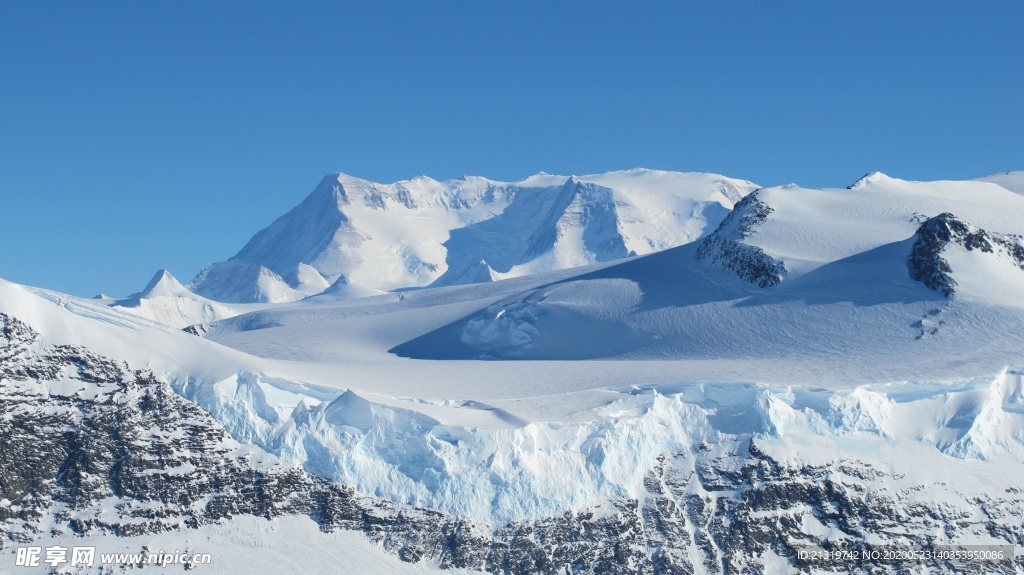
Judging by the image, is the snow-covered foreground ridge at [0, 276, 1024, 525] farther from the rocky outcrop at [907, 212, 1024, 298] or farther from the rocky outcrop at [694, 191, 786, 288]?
the rocky outcrop at [694, 191, 786, 288]

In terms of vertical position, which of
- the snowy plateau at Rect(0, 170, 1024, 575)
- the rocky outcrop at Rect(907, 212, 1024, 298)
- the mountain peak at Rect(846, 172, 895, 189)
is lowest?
the snowy plateau at Rect(0, 170, 1024, 575)

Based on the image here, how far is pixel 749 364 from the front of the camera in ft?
328

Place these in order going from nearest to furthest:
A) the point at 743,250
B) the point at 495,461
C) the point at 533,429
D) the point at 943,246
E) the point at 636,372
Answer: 1. the point at 495,461
2. the point at 533,429
3. the point at 636,372
4. the point at 943,246
5. the point at 743,250

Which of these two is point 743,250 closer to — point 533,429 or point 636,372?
point 636,372

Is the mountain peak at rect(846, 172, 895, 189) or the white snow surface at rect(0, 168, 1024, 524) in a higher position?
the mountain peak at rect(846, 172, 895, 189)

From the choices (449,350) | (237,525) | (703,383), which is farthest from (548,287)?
(237,525)

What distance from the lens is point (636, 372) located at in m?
99.4

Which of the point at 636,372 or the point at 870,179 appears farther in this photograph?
the point at 870,179

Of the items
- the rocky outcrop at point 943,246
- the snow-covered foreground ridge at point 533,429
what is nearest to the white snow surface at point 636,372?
the snow-covered foreground ridge at point 533,429

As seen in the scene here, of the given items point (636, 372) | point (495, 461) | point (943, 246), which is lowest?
point (495, 461)

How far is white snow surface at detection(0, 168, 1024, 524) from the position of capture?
78750 millimetres

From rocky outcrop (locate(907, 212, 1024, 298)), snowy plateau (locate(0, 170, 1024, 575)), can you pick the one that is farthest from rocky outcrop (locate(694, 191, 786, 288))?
snowy plateau (locate(0, 170, 1024, 575))

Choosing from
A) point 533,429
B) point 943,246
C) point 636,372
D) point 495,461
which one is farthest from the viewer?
point 943,246

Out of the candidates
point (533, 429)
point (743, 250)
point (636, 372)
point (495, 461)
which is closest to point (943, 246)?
point (743, 250)
